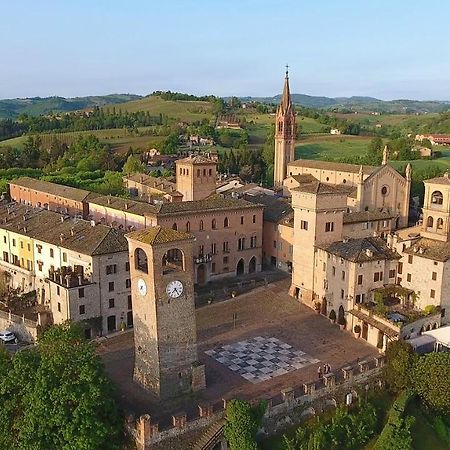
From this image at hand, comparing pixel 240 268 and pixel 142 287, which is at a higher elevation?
pixel 142 287

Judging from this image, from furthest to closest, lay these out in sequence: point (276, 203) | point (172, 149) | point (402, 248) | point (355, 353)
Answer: point (172, 149) → point (276, 203) → point (402, 248) → point (355, 353)

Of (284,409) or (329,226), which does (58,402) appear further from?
(329,226)

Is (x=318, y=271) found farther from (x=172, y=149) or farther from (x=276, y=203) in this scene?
(x=172, y=149)

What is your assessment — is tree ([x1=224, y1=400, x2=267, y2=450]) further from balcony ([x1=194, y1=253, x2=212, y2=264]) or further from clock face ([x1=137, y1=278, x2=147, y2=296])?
balcony ([x1=194, y1=253, x2=212, y2=264])

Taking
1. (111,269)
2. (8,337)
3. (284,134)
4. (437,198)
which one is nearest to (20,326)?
(8,337)

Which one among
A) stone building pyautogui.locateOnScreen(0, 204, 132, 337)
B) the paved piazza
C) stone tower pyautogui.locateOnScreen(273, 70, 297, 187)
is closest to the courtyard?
the paved piazza

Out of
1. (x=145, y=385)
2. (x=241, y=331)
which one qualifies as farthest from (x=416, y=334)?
(x=145, y=385)
